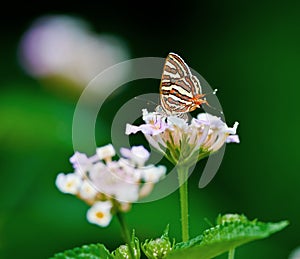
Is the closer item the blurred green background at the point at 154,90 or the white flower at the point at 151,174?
the white flower at the point at 151,174

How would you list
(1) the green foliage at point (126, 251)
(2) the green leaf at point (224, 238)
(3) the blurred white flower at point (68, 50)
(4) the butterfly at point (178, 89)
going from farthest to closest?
1. (3) the blurred white flower at point (68, 50)
2. (4) the butterfly at point (178, 89)
3. (1) the green foliage at point (126, 251)
4. (2) the green leaf at point (224, 238)

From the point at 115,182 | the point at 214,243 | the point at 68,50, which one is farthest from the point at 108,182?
A: the point at 68,50

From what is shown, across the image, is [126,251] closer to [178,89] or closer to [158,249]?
[158,249]

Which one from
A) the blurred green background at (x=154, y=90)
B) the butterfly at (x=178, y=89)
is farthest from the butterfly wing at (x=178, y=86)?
the blurred green background at (x=154, y=90)

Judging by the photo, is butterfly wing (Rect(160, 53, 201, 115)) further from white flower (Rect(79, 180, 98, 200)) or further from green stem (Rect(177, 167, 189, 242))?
white flower (Rect(79, 180, 98, 200))

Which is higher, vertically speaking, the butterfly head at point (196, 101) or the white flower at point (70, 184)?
the butterfly head at point (196, 101)

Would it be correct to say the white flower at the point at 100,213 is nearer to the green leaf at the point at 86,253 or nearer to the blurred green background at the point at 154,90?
the green leaf at the point at 86,253

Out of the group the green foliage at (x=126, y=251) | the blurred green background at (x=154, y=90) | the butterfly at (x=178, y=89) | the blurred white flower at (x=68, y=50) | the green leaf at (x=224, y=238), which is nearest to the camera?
the green leaf at (x=224, y=238)

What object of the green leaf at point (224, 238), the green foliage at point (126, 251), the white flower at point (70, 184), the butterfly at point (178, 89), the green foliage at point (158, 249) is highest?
the butterfly at point (178, 89)
